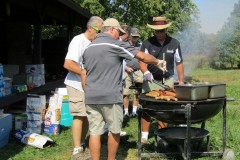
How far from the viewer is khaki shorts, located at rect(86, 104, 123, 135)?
15.0 feet

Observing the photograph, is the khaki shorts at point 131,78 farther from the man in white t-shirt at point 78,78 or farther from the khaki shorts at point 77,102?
the khaki shorts at point 77,102

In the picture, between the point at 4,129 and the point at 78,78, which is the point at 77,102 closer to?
the point at 78,78

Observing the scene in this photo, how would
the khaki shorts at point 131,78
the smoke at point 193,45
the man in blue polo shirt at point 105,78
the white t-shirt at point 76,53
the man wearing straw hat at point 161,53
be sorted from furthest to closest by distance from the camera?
the smoke at point 193,45
the khaki shorts at point 131,78
the man wearing straw hat at point 161,53
the white t-shirt at point 76,53
the man in blue polo shirt at point 105,78

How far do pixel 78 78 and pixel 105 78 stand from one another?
0.96 meters

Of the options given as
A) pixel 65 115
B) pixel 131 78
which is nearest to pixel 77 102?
pixel 65 115

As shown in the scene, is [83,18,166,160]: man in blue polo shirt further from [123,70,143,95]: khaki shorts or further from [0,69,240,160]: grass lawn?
[123,70,143,95]: khaki shorts

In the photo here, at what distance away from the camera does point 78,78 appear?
5379mm

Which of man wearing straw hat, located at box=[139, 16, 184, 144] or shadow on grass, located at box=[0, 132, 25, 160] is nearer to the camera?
shadow on grass, located at box=[0, 132, 25, 160]

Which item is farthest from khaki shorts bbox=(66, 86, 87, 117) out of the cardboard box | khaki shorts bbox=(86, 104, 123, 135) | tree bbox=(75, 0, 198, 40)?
tree bbox=(75, 0, 198, 40)

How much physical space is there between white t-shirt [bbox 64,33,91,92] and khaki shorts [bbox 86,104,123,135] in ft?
2.60

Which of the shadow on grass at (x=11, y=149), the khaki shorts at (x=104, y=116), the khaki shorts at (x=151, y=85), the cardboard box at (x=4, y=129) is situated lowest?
the shadow on grass at (x=11, y=149)

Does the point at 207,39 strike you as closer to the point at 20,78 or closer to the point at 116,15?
the point at 116,15

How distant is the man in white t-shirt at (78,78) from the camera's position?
17.0 feet

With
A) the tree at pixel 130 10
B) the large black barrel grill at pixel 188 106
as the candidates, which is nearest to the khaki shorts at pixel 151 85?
the large black barrel grill at pixel 188 106
